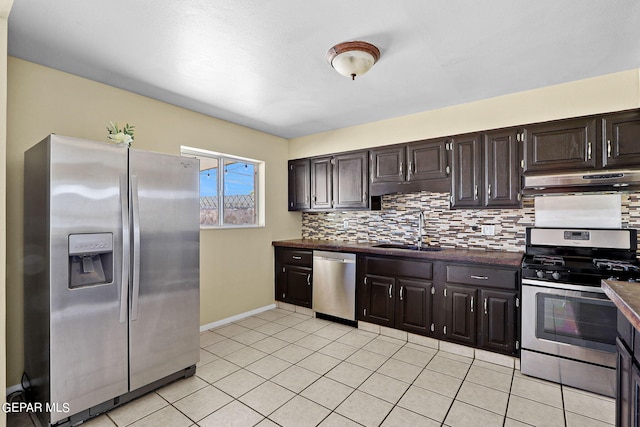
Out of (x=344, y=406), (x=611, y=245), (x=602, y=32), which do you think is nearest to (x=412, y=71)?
(x=602, y=32)

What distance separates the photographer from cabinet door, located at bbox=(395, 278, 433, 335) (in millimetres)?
3148

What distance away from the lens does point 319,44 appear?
2145 mm

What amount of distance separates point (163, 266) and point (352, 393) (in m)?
1.69

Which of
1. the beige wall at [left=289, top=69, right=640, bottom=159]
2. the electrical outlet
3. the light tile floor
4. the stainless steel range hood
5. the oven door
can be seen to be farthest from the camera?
the electrical outlet

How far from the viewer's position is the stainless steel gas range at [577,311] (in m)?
2.28

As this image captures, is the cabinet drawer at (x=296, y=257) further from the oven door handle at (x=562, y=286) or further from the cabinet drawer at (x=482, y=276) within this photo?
the oven door handle at (x=562, y=286)

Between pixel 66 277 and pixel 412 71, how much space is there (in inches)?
110

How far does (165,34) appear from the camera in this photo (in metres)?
2.01

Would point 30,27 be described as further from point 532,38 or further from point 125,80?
point 532,38

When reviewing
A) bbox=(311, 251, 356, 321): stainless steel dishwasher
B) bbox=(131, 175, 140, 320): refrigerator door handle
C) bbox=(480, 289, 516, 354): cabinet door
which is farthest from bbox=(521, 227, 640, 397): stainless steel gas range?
bbox=(131, 175, 140, 320): refrigerator door handle

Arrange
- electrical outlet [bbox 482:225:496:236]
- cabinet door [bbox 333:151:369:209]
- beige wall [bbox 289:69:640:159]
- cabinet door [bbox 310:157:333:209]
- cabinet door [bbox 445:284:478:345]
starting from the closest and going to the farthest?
1. beige wall [bbox 289:69:640:159]
2. cabinet door [bbox 445:284:478:345]
3. electrical outlet [bbox 482:225:496:236]
4. cabinet door [bbox 333:151:369:209]
5. cabinet door [bbox 310:157:333:209]

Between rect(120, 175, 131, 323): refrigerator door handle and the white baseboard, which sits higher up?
rect(120, 175, 131, 323): refrigerator door handle

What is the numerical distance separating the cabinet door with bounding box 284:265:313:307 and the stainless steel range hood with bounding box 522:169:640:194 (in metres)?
2.59

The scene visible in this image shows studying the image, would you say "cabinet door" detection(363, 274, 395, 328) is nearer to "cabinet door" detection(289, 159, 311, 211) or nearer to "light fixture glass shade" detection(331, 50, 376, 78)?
"cabinet door" detection(289, 159, 311, 211)
